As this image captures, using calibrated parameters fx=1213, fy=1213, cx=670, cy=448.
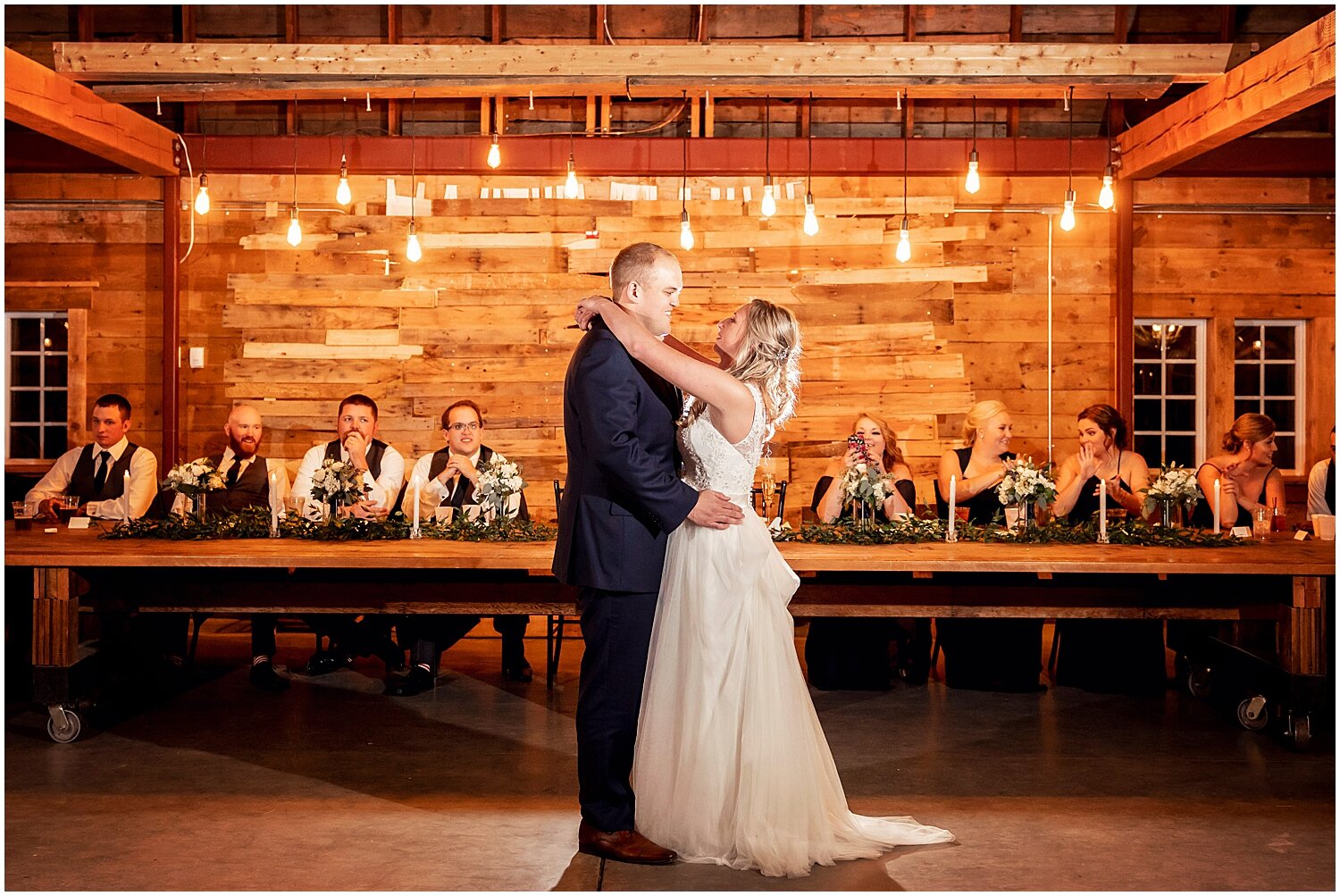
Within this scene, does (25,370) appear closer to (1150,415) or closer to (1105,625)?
(1105,625)

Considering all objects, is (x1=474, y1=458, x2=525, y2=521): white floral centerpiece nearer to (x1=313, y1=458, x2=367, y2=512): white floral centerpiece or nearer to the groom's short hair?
(x1=313, y1=458, x2=367, y2=512): white floral centerpiece

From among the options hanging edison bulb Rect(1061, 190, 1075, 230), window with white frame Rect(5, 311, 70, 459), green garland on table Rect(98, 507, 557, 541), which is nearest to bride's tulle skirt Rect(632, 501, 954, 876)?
green garland on table Rect(98, 507, 557, 541)

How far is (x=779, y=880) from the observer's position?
3.56 meters

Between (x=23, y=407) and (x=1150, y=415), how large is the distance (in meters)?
8.47

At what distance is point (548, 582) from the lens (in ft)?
18.0

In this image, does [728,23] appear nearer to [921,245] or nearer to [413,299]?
[921,245]

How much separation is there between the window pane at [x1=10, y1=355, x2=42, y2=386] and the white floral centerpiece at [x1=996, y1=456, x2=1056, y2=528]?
7.16 meters

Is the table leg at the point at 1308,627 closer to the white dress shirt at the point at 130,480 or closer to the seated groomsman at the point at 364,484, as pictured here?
the seated groomsman at the point at 364,484

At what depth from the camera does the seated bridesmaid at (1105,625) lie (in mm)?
6160

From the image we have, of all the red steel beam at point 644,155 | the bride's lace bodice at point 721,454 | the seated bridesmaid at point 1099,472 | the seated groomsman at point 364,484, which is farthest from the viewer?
the red steel beam at point 644,155

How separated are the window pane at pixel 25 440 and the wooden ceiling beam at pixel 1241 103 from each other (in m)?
8.16

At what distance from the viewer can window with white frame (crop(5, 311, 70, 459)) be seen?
29.7 feet

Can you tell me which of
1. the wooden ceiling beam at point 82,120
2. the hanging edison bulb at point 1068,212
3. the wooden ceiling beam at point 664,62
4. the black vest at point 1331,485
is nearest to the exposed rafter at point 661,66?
the wooden ceiling beam at point 664,62

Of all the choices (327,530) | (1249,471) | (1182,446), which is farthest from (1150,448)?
(327,530)
